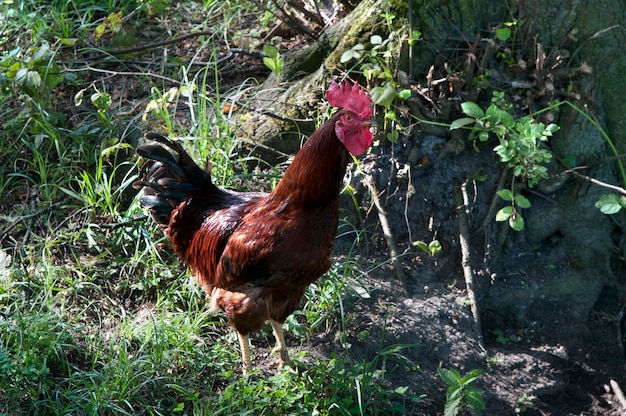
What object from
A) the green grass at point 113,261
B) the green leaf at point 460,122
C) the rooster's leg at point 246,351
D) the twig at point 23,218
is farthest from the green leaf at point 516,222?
the twig at point 23,218

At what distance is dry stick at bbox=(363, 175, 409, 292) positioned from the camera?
4.38 meters

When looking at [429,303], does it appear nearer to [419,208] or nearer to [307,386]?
[419,208]

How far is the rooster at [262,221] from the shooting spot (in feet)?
10.8

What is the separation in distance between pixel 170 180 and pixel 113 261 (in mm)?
860

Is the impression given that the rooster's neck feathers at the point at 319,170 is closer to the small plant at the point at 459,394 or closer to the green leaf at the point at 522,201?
the small plant at the point at 459,394

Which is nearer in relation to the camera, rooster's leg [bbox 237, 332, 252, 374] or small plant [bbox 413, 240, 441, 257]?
rooster's leg [bbox 237, 332, 252, 374]

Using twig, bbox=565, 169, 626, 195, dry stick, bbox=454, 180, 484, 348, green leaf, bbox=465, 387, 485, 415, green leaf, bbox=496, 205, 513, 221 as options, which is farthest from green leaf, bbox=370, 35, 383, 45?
green leaf, bbox=465, 387, 485, 415

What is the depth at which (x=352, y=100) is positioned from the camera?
3.24 m

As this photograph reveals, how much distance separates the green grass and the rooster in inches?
11.4

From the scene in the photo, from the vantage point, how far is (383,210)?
4465 millimetres

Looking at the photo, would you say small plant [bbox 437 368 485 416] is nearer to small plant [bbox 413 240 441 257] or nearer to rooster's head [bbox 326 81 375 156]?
small plant [bbox 413 240 441 257]

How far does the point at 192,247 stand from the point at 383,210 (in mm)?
1294

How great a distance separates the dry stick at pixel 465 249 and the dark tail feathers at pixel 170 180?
1.63m

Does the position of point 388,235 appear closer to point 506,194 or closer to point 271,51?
point 506,194
